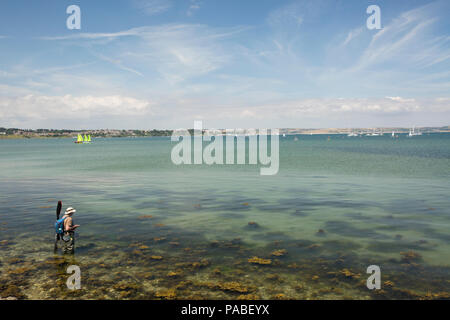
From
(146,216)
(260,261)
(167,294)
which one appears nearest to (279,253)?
(260,261)

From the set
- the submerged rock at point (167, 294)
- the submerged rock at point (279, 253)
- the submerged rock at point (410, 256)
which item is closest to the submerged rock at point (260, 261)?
→ the submerged rock at point (279, 253)

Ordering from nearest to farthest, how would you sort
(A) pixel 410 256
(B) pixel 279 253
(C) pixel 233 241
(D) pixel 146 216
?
(A) pixel 410 256, (B) pixel 279 253, (C) pixel 233 241, (D) pixel 146 216

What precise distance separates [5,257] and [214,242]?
12463 mm

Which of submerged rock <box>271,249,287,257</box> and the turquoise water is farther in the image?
submerged rock <box>271,249,287,257</box>

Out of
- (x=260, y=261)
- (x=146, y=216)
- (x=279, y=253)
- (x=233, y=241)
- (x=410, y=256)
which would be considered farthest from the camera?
(x=146, y=216)

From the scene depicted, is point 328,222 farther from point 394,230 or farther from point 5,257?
point 5,257

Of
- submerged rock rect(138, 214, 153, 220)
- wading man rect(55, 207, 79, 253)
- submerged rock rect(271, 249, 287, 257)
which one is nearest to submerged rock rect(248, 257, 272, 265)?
submerged rock rect(271, 249, 287, 257)

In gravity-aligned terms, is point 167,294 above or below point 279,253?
below

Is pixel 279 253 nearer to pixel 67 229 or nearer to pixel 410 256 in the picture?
pixel 410 256

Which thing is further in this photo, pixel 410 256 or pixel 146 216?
pixel 146 216

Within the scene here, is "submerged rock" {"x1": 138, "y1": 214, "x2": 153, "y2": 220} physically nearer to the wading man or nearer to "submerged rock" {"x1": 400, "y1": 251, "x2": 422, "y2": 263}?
the wading man

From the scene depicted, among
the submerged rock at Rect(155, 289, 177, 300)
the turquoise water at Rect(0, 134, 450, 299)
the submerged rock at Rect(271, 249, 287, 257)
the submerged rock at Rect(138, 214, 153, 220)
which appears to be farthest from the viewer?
the submerged rock at Rect(138, 214, 153, 220)

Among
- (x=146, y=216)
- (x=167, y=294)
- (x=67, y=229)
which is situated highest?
(x=67, y=229)

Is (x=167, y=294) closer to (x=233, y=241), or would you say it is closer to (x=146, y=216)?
(x=233, y=241)
